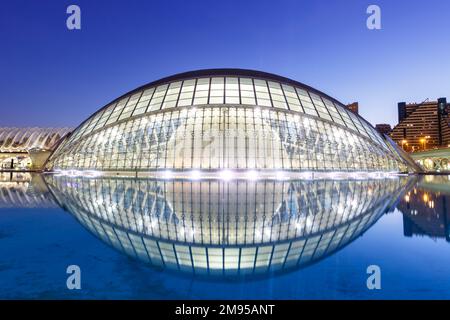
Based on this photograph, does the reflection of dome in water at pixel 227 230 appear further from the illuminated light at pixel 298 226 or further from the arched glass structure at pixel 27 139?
the arched glass structure at pixel 27 139

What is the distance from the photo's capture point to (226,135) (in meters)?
33.2

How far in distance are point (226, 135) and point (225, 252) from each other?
2746 centimetres

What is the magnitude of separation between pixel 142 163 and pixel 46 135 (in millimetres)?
65319

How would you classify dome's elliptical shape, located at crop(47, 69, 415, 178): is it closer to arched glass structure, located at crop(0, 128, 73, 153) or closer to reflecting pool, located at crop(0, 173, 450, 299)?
reflecting pool, located at crop(0, 173, 450, 299)

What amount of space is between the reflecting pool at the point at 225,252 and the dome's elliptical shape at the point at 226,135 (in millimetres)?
21190

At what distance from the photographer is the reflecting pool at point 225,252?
4215 millimetres

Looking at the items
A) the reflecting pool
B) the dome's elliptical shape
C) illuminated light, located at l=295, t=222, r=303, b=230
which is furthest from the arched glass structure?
illuminated light, located at l=295, t=222, r=303, b=230

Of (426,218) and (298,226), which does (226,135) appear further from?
(298,226)

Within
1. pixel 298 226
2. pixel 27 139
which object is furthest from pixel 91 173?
pixel 27 139

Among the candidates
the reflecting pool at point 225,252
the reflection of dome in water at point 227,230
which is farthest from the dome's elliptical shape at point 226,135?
the reflecting pool at point 225,252

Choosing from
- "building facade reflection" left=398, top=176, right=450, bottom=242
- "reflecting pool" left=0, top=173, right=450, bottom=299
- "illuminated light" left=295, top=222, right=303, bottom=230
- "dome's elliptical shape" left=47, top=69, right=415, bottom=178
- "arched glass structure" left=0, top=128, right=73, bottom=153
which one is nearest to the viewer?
"reflecting pool" left=0, top=173, right=450, bottom=299

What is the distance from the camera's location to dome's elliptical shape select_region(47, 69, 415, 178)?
32.6m

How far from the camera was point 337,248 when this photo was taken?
6301mm

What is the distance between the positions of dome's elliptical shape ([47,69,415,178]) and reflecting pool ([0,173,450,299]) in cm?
2119
